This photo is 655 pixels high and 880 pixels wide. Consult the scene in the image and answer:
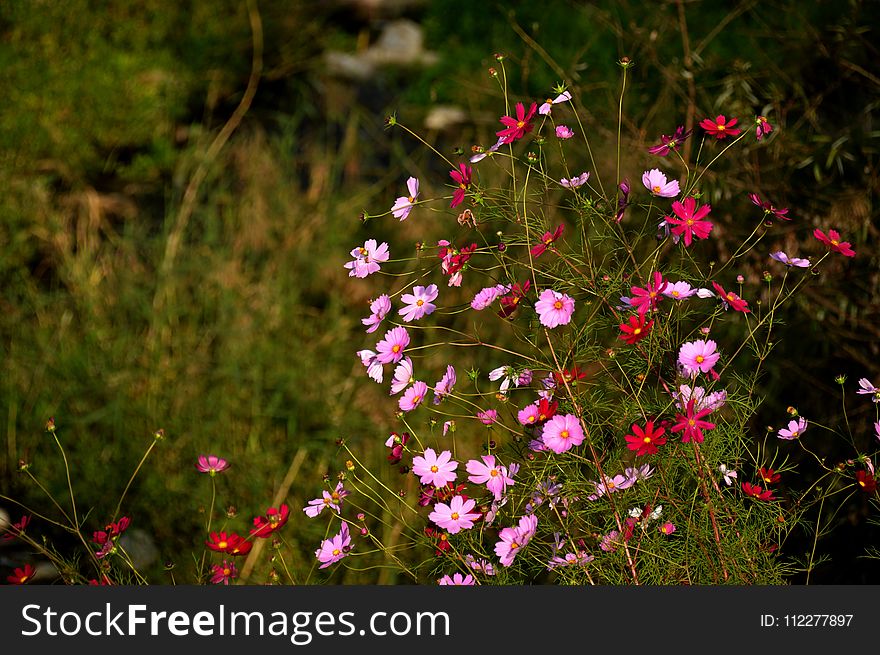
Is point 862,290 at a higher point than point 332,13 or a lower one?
higher

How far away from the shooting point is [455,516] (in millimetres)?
1709

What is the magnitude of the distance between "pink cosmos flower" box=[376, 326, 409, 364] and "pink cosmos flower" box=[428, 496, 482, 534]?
0.89 feet

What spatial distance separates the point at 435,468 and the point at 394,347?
8.9 inches

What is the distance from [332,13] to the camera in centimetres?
624

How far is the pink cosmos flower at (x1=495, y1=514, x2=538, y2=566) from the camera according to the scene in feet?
5.51

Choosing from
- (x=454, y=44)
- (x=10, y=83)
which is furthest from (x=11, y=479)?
(x=454, y=44)

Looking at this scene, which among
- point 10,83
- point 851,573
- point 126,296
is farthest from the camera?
point 10,83

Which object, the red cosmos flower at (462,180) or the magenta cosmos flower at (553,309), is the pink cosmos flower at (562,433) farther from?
the red cosmos flower at (462,180)

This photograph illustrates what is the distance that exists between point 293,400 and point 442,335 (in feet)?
2.34

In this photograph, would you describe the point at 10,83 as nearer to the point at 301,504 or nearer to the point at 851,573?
the point at 301,504

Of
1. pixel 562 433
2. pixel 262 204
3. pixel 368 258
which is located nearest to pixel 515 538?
pixel 562 433

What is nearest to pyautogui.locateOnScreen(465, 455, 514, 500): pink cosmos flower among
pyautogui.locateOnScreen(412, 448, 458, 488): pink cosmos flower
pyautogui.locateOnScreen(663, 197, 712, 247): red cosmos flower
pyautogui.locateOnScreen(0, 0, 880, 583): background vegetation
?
pyautogui.locateOnScreen(412, 448, 458, 488): pink cosmos flower

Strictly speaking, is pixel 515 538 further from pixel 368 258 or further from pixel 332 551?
pixel 368 258

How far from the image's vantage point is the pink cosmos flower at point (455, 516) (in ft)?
Result: 5.53
